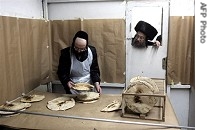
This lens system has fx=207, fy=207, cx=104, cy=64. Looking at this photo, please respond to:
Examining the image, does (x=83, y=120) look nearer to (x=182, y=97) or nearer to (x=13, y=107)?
(x=13, y=107)

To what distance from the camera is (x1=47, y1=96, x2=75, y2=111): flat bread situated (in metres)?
1.96

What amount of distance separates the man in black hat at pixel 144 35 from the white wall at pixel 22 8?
1383 millimetres

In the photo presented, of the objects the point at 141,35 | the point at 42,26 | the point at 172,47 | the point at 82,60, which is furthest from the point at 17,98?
the point at 172,47

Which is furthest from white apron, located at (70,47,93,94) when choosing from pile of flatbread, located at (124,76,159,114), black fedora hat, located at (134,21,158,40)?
pile of flatbread, located at (124,76,159,114)

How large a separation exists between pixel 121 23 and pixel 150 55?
0.60m

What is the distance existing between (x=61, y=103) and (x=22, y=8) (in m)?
1.25

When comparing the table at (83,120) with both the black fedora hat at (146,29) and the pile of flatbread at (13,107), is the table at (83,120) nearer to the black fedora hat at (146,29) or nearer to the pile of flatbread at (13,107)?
the pile of flatbread at (13,107)

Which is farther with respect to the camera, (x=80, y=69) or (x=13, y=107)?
(x=80, y=69)

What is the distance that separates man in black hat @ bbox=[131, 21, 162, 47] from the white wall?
1.38 metres

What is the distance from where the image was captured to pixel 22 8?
2.46 m

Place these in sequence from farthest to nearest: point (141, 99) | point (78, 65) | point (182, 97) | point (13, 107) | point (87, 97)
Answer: point (182, 97), point (78, 65), point (87, 97), point (13, 107), point (141, 99)

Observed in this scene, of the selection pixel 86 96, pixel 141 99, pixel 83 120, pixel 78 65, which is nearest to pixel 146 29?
pixel 78 65

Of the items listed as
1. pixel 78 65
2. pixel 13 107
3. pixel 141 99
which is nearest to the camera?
pixel 141 99
